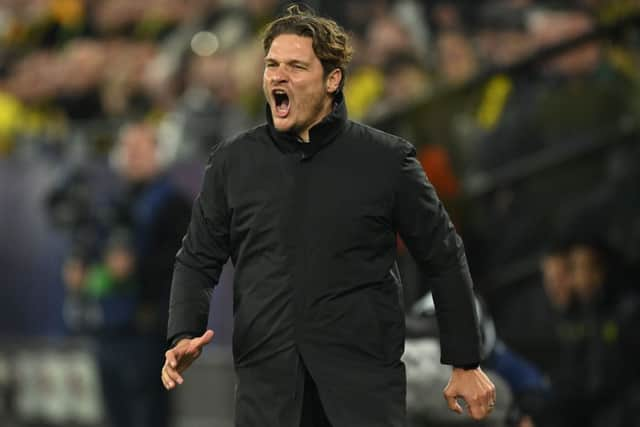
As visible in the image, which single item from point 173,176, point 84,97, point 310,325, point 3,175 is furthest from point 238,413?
point 84,97

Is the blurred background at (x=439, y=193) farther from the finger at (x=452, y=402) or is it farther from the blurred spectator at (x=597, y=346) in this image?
the finger at (x=452, y=402)

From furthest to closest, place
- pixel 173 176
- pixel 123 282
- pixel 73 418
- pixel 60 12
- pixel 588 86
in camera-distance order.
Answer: pixel 60 12 → pixel 73 418 → pixel 173 176 → pixel 123 282 → pixel 588 86

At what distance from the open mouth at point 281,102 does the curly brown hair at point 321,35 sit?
0.46 ft

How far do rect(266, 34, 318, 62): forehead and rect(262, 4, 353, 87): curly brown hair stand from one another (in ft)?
0.04

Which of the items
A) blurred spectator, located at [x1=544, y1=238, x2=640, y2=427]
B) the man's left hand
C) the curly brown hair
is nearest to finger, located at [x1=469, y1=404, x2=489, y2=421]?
the man's left hand

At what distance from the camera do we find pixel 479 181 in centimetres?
1059

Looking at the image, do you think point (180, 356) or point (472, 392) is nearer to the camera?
point (180, 356)

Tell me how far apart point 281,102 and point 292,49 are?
164 mm

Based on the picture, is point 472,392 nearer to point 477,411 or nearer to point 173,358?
point 477,411

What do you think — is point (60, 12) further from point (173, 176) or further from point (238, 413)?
point (238, 413)

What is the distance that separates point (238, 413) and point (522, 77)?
223 inches

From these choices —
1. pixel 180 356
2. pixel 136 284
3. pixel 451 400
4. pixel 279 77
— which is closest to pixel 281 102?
pixel 279 77

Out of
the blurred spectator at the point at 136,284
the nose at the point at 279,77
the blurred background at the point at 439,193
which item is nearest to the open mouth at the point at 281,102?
the nose at the point at 279,77

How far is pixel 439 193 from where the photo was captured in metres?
10.5
